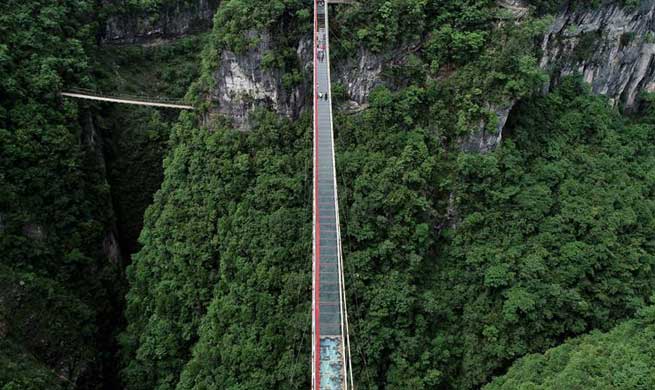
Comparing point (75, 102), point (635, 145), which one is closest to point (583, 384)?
point (635, 145)

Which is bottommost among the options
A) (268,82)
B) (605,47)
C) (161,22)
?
(268,82)

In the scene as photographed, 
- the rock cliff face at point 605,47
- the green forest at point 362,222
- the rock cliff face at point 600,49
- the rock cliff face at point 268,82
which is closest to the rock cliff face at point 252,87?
the rock cliff face at point 268,82

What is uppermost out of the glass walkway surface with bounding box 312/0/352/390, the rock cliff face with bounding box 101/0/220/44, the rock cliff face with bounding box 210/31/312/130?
the rock cliff face with bounding box 101/0/220/44

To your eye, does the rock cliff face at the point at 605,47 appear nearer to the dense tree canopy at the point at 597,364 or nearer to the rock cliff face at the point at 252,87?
the rock cliff face at the point at 252,87

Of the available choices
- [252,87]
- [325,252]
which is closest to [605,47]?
[252,87]

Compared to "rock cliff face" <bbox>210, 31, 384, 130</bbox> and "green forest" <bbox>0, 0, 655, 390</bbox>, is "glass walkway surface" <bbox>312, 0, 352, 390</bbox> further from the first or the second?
"rock cliff face" <bbox>210, 31, 384, 130</bbox>

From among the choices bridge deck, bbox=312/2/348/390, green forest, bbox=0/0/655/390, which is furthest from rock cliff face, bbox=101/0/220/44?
bridge deck, bbox=312/2/348/390

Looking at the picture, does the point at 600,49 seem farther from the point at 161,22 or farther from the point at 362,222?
the point at 161,22
